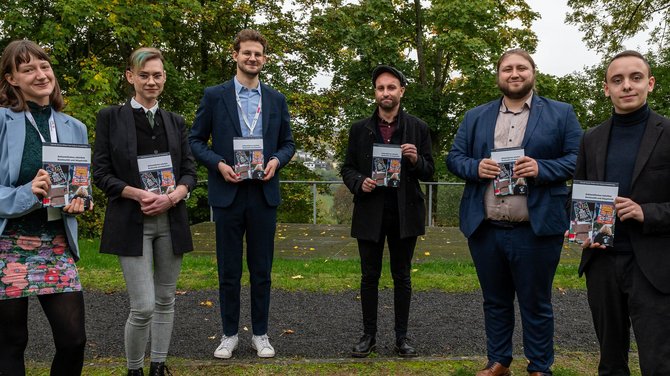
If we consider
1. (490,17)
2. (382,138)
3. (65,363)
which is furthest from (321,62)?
(65,363)

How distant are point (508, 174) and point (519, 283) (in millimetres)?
815

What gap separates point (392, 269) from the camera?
499 cm

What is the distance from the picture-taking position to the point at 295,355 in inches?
197

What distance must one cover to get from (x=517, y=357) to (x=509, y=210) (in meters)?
1.49

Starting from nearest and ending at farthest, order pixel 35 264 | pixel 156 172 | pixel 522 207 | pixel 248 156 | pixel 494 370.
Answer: pixel 35 264, pixel 156 172, pixel 522 207, pixel 494 370, pixel 248 156

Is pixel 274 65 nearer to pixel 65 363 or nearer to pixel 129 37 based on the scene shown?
pixel 129 37

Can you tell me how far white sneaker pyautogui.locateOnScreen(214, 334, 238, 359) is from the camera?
4.86 m

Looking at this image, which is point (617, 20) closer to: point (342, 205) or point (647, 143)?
point (342, 205)

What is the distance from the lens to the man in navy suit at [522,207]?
4.14m

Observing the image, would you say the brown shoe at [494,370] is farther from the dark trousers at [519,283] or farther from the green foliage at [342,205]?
the green foliage at [342,205]

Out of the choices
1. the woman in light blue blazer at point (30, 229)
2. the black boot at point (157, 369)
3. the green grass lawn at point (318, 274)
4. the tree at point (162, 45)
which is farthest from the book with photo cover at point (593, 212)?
the tree at point (162, 45)

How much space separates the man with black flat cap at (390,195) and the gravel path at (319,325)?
1.52 feet

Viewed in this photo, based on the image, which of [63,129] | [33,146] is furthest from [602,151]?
[33,146]

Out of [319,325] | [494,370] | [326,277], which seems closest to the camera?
[494,370]
